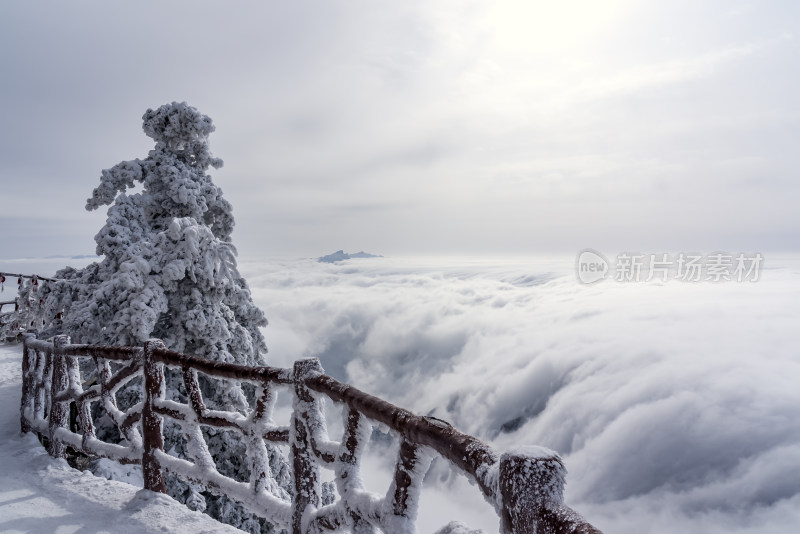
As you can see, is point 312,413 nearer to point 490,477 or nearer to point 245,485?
A: point 245,485

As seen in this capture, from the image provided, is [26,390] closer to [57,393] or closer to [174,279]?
[57,393]

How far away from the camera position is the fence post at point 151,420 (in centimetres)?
419

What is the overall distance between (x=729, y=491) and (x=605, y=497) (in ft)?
93.8

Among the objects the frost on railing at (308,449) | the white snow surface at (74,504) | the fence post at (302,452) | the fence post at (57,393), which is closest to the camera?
the frost on railing at (308,449)

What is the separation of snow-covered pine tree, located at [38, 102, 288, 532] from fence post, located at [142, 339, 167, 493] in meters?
4.34

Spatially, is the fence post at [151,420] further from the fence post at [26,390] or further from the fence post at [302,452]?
the fence post at [26,390]

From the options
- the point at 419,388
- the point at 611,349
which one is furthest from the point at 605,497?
the point at 419,388

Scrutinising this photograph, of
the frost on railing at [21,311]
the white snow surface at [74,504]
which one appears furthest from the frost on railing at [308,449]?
the frost on railing at [21,311]

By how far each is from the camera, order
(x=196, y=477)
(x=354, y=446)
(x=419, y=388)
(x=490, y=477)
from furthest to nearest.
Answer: (x=419, y=388) < (x=196, y=477) < (x=354, y=446) < (x=490, y=477)

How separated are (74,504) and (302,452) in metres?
3.04

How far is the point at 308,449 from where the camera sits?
2.90 m

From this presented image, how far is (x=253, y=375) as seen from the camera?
3.21 metres

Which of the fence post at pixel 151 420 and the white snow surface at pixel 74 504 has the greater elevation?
the fence post at pixel 151 420

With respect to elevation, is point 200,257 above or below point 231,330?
above
